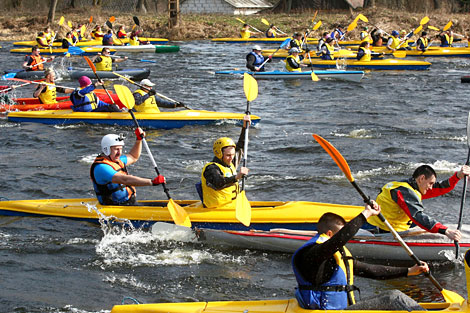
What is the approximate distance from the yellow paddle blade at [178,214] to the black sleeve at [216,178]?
46 centimetres

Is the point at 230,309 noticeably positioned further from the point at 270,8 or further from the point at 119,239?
the point at 270,8

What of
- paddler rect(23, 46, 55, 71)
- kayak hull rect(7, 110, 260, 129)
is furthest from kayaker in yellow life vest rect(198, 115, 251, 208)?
paddler rect(23, 46, 55, 71)

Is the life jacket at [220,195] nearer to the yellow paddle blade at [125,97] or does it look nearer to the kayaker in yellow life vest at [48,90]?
the yellow paddle blade at [125,97]

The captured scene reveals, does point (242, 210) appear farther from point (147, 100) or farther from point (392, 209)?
point (147, 100)

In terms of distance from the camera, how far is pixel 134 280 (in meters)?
6.89

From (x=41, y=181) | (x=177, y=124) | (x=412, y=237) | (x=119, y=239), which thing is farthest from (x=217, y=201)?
(x=177, y=124)

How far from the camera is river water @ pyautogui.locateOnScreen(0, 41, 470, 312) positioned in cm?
675

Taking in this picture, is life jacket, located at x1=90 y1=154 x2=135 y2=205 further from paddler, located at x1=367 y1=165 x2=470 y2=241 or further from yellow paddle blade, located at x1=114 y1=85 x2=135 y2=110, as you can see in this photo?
paddler, located at x1=367 y1=165 x2=470 y2=241

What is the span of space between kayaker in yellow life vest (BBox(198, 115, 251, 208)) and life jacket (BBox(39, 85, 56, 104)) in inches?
320

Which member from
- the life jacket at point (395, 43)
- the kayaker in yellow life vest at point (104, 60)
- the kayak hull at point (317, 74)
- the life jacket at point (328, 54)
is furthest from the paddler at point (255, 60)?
the life jacket at point (395, 43)

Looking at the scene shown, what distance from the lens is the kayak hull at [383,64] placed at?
21.9 meters

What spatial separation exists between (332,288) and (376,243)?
2495mm

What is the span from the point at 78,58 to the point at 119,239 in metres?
21.6

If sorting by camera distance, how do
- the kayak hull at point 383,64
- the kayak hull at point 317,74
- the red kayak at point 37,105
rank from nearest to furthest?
the red kayak at point 37,105
the kayak hull at point 317,74
the kayak hull at point 383,64
